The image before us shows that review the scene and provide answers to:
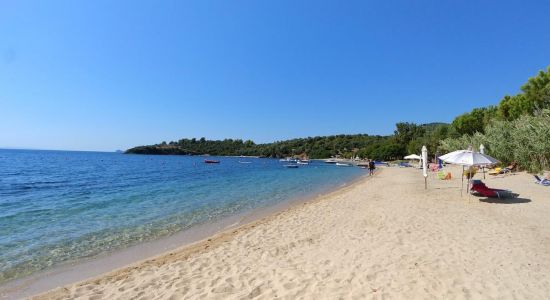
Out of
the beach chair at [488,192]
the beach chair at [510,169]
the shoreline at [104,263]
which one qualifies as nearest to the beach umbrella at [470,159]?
the beach chair at [488,192]

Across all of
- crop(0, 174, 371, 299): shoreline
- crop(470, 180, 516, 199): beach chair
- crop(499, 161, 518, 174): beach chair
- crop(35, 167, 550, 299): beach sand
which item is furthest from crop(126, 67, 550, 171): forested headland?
crop(0, 174, 371, 299): shoreline

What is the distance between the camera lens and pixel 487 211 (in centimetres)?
1130

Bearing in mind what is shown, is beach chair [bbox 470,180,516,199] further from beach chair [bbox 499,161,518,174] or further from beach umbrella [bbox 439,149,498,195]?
beach chair [bbox 499,161,518,174]

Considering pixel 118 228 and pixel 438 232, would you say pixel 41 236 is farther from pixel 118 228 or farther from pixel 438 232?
pixel 438 232

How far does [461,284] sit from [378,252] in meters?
1.97

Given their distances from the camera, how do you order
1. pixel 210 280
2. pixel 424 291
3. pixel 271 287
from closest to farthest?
1. pixel 424 291
2. pixel 271 287
3. pixel 210 280

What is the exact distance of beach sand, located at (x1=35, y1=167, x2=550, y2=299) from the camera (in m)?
5.07

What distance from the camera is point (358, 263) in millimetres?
6262

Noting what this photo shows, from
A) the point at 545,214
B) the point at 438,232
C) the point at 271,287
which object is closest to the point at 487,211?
the point at 545,214

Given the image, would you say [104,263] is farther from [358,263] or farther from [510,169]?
[510,169]

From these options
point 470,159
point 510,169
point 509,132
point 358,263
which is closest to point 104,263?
point 358,263

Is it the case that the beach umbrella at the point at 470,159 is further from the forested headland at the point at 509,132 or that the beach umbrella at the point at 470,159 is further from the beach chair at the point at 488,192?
the forested headland at the point at 509,132

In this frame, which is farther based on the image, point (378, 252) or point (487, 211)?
point (487, 211)

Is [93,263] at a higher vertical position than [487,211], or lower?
lower
